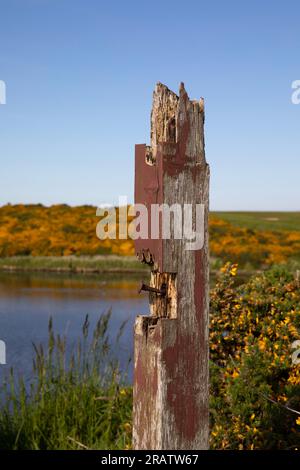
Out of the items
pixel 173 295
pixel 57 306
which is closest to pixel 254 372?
pixel 173 295

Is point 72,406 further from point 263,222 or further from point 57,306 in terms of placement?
point 263,222

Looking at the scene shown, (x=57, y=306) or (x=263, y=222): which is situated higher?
(x=263, y=222)

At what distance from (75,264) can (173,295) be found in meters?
25.5

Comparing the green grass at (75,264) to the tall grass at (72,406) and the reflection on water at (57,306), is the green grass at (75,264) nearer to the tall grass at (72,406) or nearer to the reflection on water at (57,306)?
the reflection on water at (57,306)

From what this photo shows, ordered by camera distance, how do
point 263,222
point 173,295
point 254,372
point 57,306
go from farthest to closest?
point 263,222 < point 57,306 < point 254,372 < point 173,295

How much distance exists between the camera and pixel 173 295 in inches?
111

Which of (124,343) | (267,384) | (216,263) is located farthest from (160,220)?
(216,263)

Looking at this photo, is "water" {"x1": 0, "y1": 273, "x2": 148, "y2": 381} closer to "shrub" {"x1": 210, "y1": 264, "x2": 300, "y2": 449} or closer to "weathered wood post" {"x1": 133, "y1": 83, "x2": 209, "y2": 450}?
"shrub" {"x1": 210, "y1": 264, "x2": 300, "y2": 449}

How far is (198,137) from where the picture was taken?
9.61 ft

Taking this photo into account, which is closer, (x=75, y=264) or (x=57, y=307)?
(x=57, y=307)

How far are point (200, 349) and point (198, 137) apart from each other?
37.7 inches

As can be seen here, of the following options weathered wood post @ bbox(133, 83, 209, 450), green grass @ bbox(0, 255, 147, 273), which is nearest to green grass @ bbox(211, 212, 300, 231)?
green grass @ bbox(0, 255, 147, 273)

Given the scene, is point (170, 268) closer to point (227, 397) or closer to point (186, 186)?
point (186, 186)
